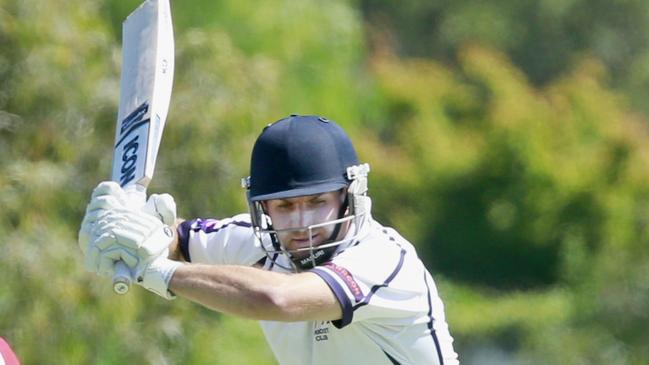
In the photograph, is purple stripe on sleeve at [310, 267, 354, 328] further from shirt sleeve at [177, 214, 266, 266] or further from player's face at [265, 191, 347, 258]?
shirt sleeve at [177, 214, 266, 266]

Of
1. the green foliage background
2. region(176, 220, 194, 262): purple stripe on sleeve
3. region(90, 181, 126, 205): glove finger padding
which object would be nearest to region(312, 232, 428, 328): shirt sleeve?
region(90, 181, 126, 205): glove finger padding

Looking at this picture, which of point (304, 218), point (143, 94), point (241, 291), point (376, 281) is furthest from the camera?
point (143, 94)

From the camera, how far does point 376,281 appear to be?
13.6 feet

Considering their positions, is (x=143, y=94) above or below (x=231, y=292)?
above

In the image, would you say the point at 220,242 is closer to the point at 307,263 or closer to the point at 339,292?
the point at 307,263

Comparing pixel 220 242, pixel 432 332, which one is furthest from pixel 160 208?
pixel 432 332

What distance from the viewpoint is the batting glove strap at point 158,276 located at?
389 cm

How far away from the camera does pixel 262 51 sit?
11.5 m

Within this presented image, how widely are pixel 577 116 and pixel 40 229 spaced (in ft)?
31.0

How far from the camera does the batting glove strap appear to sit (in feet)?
12.8

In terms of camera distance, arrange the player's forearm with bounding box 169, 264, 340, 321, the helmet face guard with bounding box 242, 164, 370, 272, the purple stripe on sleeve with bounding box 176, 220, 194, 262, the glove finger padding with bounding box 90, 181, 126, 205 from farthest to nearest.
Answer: the purple stripe on sleeve with bounding box 176, 220, 194, 262 < the helmet face guard with bounding box 242, 164, 370, 272 < the glove finger padding with bounding box 90, 181, 126, 205 < the player's forearm with bounding box 169, 264, 340, 321

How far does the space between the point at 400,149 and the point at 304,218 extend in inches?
515

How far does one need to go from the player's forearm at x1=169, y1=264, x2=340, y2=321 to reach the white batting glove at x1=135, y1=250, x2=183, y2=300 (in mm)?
16

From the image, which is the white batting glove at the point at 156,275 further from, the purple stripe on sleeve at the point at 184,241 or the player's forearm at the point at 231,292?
the purple stripe on sleeve at the point at 184,241
